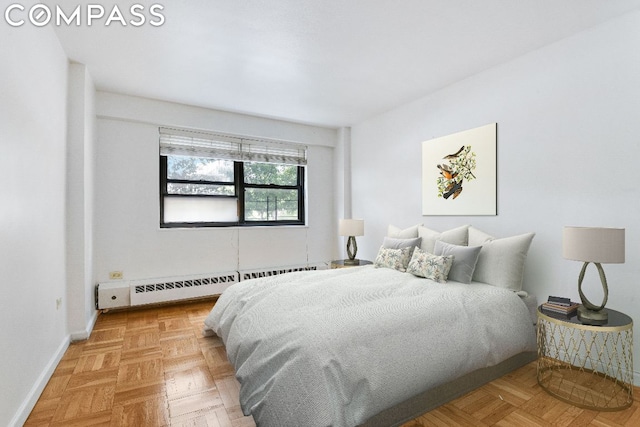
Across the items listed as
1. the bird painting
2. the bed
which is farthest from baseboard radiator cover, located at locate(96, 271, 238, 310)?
the bird painting

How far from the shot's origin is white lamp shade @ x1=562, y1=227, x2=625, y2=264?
6.48 feet

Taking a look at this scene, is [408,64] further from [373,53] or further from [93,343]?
[93,343]

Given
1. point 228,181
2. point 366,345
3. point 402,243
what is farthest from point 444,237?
point 228,181

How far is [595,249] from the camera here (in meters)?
2.00

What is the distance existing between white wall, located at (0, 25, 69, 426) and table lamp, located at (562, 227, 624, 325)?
3366 millimetres

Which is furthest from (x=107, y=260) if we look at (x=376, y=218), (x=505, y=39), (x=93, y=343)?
(x=505, y=39)

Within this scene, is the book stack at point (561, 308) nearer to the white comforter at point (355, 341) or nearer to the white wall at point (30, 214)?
the white comforter at point (355, 341)

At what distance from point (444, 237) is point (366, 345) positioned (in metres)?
1.88

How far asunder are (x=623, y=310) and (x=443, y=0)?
2.53 meters

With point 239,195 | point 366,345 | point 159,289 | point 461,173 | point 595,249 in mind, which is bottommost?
point 159,289

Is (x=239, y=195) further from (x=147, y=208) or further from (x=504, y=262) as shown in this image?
(x=504, y=262)

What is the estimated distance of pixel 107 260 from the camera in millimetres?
3834

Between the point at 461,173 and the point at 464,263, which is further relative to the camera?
the point at 461,173

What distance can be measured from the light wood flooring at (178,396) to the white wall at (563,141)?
0.89 metres
